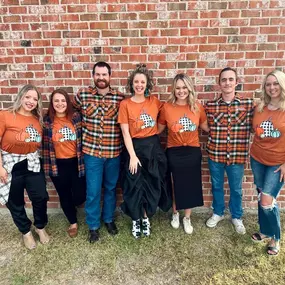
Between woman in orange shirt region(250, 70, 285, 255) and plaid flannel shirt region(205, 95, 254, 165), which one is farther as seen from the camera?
plaid flannel shirt region(205, 95, 254, 165)

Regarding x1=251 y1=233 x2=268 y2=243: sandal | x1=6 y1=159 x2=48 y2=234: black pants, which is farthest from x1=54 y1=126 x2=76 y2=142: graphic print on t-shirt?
x1=251 y1=233 x2=268 y2=243: sandal

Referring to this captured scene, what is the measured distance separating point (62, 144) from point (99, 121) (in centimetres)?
47

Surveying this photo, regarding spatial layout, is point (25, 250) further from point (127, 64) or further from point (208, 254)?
point (127, 64)

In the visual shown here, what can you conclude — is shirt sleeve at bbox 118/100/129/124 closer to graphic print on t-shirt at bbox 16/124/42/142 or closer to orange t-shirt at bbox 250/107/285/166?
graphic print on t-shirt at bbox 16/124/42/142

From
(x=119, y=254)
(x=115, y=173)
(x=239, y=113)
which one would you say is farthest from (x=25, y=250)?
(x=239, y=113)

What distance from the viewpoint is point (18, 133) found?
113 inches

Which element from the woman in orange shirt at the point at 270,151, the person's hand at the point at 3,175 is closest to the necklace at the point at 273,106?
the woman in orange shirt at the point at 270,151

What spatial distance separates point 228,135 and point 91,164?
153cm

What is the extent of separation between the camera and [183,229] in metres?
3.45

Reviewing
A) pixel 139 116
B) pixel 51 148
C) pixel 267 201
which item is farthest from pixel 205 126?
pixel 51 148

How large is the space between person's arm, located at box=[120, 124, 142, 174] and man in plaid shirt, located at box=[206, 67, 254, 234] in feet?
2.91

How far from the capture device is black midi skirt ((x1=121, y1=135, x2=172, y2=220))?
9.99 feet

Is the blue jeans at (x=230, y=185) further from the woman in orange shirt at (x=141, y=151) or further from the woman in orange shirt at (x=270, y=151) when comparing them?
the woman in orange shirt at (x=141, y=151)

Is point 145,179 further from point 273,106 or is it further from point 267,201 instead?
point 273,106
